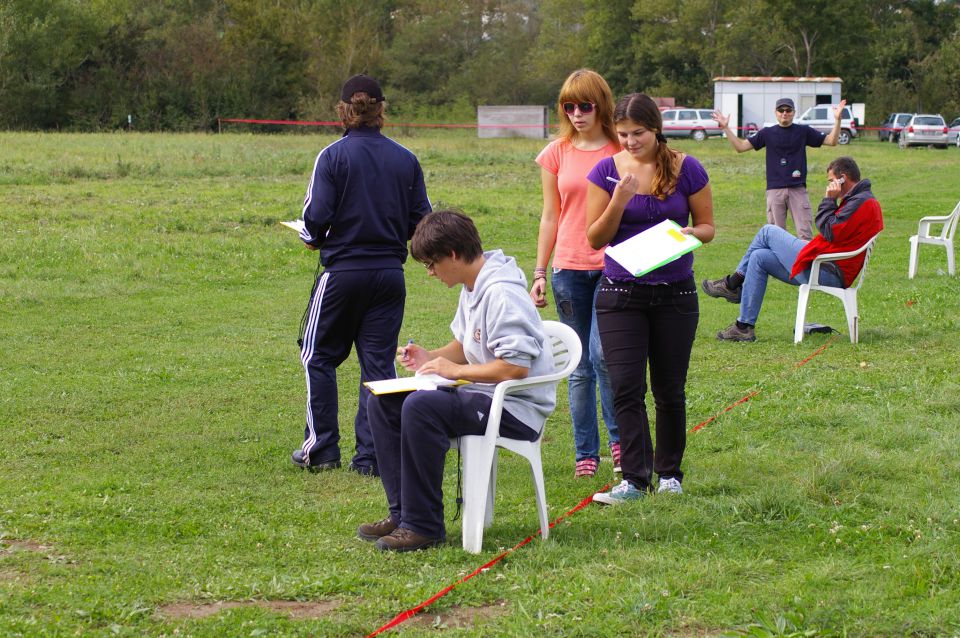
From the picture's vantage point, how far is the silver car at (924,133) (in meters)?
47.3

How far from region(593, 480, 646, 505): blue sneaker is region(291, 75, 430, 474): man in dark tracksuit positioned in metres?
1.31

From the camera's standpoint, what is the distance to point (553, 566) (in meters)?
4.25

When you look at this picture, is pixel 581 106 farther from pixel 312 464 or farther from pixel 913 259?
pixel 913 259

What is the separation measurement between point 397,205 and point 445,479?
1431mm

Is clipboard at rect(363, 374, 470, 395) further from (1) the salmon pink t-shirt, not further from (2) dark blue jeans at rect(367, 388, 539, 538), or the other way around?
(1) the salmon pink t-shirt

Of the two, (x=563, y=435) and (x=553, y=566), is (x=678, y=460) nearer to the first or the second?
(x=553, y=566)

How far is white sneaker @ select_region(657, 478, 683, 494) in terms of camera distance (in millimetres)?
5098

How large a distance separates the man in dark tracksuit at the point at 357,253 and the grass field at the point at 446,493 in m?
0.36

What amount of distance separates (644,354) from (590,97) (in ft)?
4.17

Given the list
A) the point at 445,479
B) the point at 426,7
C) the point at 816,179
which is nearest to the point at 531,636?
the point at 445,479

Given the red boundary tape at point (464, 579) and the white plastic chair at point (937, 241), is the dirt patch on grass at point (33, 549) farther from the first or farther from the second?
the white plastic chair at point (937, 241)

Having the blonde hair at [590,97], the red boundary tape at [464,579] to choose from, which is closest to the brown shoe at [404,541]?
the red boundary tape at [464,579]

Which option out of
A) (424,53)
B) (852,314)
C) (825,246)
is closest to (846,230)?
(825,246)

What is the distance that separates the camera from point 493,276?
454 centimetres
